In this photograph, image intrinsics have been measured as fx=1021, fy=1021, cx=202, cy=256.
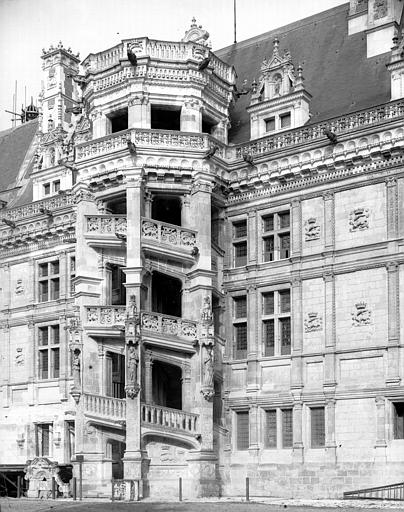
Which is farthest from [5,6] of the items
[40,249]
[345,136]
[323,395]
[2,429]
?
[2,429]

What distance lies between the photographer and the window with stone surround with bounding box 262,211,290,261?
119ft

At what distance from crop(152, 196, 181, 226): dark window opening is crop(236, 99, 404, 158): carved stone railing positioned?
324cm

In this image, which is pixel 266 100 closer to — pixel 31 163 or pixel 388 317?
pixel 388 317

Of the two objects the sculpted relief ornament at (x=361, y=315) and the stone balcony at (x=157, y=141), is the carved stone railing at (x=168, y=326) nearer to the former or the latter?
the sculpted relief ornament at (x=361, y=315)

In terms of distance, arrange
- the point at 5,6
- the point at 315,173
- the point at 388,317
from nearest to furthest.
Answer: the point at 5,6 → the point at 388,317 → the point at 315,173

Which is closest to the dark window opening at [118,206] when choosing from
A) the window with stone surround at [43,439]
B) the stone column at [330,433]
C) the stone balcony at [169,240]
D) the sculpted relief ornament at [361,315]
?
the stone balcony at [169,240]

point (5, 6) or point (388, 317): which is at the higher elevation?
point (5, 6)

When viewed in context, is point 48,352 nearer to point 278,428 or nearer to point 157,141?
point 157,141

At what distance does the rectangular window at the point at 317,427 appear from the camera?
33.9 m

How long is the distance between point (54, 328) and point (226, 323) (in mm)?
9002

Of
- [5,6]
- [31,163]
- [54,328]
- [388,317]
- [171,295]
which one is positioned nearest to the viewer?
[5,6]

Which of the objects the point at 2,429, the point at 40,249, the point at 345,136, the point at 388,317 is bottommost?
the point at 2,429

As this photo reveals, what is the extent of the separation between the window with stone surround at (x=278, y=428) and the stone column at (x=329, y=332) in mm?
2060

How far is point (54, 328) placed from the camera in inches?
1686
